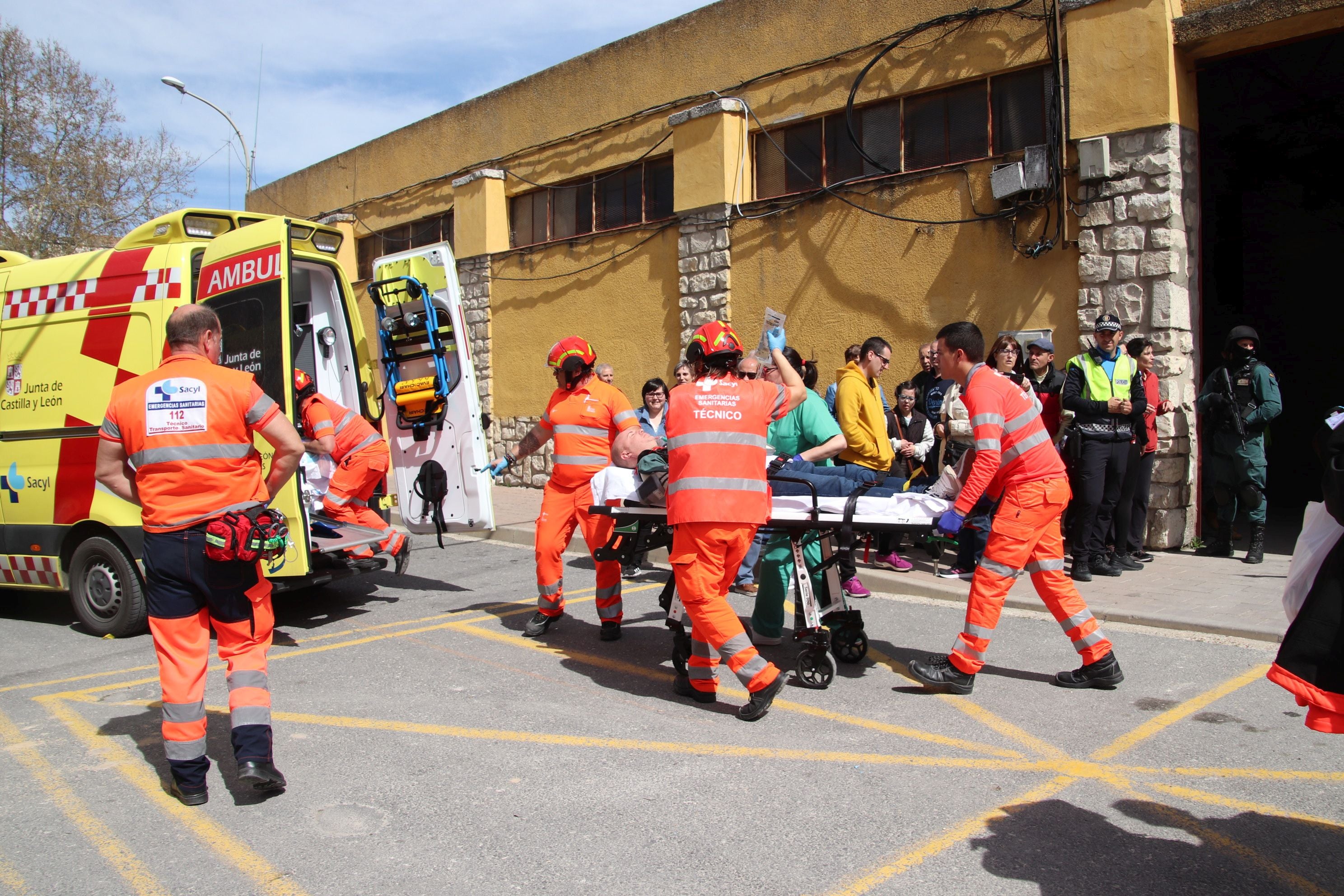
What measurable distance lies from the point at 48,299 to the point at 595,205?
832 centimetres

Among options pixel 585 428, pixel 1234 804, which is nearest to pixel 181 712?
pixel 585 428

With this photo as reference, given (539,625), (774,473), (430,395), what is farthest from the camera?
(430,395)

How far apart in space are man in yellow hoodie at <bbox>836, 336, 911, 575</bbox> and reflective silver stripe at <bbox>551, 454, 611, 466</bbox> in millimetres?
1735

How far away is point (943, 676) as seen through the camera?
16.9ft

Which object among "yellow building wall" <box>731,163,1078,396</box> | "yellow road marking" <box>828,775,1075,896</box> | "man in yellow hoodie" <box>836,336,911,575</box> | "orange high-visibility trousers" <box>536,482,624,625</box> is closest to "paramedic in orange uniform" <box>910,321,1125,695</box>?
"yellow road marking" <box>828,775,1075,896</box>

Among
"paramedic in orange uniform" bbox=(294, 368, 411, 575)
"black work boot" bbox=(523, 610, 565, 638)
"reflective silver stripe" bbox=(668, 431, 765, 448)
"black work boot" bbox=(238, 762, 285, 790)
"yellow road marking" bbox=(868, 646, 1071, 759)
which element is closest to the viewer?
"black work boot" bbox=(238, 762, 285, 790)

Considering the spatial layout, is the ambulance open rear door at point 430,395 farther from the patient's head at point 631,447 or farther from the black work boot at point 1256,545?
the black work boot at point 1256,545

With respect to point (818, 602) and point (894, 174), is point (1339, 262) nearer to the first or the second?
point (894, 174)

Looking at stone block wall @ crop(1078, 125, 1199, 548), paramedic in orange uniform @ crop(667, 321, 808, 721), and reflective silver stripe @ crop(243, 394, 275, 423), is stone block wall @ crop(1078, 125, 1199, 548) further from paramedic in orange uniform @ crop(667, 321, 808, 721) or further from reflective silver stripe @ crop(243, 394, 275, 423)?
reflective silver stripe @ crop(243, 394, 275, 423)

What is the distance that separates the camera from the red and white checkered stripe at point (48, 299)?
7.23m

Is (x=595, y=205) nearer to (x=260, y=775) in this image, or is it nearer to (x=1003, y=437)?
(x=1003, y=437)

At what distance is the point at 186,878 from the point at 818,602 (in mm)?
3639

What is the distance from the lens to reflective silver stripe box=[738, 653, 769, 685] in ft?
15.5

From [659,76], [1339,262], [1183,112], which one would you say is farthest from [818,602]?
[1339,262]
